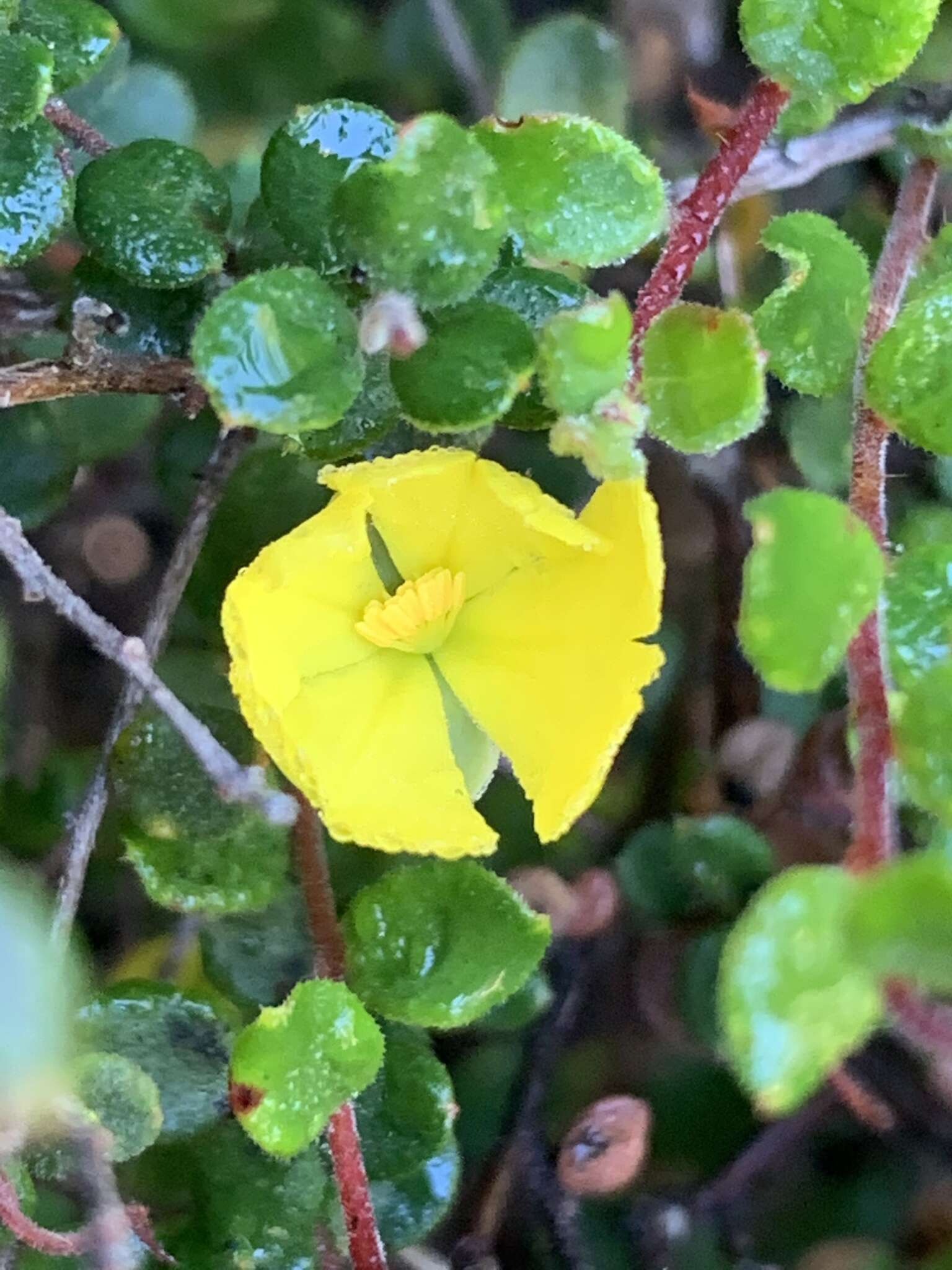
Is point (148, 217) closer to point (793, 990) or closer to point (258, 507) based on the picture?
point (258, 507)

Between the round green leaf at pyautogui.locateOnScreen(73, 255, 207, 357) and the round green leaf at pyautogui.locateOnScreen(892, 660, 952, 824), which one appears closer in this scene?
the round green leaf at pyautogui.locateOnScreen(892, 660, 952, 824)

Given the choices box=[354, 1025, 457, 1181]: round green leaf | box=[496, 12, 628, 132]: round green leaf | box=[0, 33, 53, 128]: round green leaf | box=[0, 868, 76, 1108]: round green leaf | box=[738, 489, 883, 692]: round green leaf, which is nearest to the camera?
box=[0, 868, 76, 1108]: round green leaf

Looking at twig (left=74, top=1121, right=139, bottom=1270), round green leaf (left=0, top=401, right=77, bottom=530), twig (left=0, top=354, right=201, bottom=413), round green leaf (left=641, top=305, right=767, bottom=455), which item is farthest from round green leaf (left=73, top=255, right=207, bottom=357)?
twig (left=74, top=1121, right=139, bottom=1270)

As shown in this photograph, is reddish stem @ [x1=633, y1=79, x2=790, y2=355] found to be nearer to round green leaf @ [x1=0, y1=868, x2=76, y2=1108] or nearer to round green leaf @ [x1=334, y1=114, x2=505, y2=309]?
round green leaf @ [x1=334, y1=114, x2=505, y2=309]

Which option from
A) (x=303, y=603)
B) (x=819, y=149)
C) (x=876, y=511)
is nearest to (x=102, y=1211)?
(x=303, y=603)

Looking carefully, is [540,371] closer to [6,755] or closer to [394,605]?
[394,605]

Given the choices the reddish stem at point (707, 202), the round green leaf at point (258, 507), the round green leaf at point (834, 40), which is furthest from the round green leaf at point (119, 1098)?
the round green leaf at point (834, 40)
